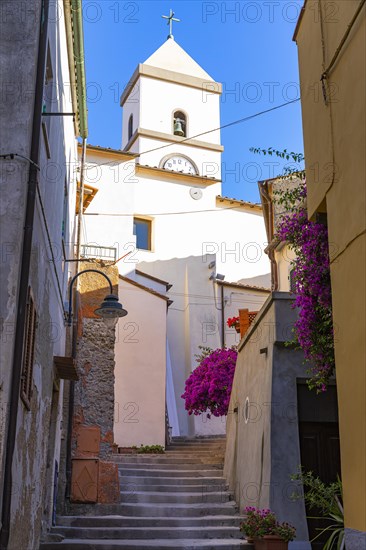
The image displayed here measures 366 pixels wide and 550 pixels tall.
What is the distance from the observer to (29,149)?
7.10m

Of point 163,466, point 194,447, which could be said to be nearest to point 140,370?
point 194,447

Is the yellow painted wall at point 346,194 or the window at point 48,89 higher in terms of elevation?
the window at point 48,89

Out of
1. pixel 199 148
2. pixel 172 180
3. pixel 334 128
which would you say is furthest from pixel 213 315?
pixel 334 128

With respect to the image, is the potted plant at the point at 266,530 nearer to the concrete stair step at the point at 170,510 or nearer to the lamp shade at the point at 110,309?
the concrete stair step at the point at 170,510

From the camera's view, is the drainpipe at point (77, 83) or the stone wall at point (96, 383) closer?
the drainpipe at point (77, 83)

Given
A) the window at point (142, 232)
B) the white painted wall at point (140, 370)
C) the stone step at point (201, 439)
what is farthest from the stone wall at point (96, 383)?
the window at point (142, 232)

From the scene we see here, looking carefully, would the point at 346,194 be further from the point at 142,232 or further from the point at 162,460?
the point at 142,232

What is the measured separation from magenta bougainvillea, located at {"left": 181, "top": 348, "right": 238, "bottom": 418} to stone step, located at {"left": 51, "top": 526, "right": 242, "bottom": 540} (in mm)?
5661

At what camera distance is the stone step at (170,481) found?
13.5 metres

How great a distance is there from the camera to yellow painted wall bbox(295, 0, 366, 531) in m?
6.40

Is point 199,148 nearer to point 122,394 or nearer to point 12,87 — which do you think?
point 122,394

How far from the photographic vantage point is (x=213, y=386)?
56.4ft

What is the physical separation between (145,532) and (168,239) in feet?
51.2

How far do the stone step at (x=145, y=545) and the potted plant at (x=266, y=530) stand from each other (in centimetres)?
30
